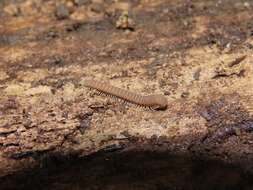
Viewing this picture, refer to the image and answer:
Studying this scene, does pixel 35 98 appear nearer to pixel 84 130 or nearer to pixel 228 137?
pixel 84 130

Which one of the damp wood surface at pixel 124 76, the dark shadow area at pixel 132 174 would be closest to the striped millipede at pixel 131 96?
the damp wood surface at pixel 124 76

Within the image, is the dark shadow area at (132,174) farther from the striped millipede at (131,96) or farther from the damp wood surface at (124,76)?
the striped millipede at (131,96)

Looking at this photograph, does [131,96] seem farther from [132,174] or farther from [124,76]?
[132,174]

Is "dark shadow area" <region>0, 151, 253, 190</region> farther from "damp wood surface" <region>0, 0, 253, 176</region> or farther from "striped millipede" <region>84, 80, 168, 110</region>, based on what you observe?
"striped millipede" <region>84, 80, 168, 110</region>

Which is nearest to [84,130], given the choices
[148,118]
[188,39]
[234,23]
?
[148,118]

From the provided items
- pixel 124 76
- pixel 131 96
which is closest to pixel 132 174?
pixel 131 96

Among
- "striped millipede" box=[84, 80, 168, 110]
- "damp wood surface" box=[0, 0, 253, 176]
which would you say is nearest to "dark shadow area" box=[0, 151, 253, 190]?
"damp wood surface" box=[0, 0, 253, 176]
